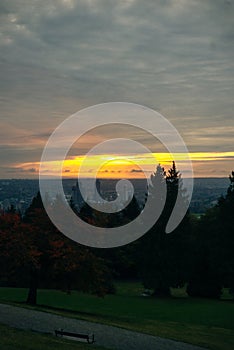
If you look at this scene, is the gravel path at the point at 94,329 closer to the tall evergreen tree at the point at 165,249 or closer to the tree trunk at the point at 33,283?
the tree trunk at the point at 33,283

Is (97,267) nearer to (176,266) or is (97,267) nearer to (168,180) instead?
(176,266)

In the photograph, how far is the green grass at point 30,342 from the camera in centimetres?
1714

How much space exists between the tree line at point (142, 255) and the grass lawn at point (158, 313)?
170 cm

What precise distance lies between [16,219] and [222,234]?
19.5 meters

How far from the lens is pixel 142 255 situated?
48781 mm

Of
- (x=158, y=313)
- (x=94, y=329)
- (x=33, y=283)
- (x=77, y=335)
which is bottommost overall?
(x=158, y=313)

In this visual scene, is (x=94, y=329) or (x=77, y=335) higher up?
(x=77, y=335)

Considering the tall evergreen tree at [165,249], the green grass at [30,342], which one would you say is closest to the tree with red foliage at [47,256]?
the green grass at [30,342]

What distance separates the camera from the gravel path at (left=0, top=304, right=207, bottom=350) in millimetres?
20969

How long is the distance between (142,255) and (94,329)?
25740 mm

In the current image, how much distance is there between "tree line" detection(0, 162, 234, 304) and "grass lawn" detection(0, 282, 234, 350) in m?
1.70

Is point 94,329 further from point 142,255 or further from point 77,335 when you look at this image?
point 142,255

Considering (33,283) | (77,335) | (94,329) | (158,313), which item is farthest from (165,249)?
(77,335)

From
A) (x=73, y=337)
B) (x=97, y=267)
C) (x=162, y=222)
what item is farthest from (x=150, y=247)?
(x=73, y=337)
